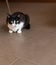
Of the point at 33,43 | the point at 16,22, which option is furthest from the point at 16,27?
the point at 33,43

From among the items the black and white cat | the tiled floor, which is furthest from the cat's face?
the tiled floor

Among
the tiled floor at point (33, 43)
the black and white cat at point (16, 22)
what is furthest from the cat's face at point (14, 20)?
the tiled floor at point (33, 43)

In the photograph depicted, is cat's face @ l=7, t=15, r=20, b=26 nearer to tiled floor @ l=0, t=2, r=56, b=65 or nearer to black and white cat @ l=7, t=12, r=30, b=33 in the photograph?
black and white cat @ l=7, t=12, r=30, b=33

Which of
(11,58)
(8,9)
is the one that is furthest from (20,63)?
(8,9)

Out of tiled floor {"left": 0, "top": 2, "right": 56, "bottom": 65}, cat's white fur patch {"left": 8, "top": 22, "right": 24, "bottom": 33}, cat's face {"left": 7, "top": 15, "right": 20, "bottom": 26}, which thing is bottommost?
tiled floor {"left": 0, "top": 2, "right": 56, "bottom": 65}

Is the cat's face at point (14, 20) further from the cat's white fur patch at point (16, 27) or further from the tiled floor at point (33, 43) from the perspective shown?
the tiled floor at point (33, 43)

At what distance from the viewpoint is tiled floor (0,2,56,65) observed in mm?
1371

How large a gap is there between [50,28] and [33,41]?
14.0 inches

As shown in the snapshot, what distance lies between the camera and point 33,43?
1.62 metres

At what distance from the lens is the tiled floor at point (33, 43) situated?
137 cm

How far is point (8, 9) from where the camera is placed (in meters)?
2.72

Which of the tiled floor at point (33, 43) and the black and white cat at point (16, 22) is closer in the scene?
the tiled floor at point (33, 43)

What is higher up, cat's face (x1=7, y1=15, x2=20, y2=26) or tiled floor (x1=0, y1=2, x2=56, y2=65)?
cat's face (x1=7, y1=15, x2=20, y2=26)

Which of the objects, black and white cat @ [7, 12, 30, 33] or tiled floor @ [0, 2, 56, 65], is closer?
tiled floor @ [0, 2, 56, 65]
